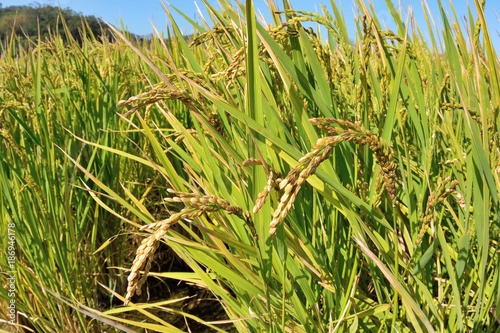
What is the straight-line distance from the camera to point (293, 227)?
0.82 metres

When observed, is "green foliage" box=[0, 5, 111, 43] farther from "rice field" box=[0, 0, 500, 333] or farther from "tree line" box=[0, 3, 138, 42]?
"rice field" box=[0, 0, 500, 333]

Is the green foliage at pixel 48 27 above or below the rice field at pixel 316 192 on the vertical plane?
above

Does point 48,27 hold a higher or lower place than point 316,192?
higher

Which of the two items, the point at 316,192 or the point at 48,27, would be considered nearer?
the point at 316,192

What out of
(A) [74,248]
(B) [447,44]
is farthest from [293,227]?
(A) [74,248]

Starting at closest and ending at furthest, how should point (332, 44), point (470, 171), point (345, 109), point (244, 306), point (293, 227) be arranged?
point (470, 171) → point (293, 227) → point (244, 306) → point (345, 109) → point (332, 44)

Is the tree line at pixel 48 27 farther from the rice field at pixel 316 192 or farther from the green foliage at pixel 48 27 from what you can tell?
the rice field at pixel 316 192

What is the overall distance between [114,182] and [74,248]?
0.37 meters

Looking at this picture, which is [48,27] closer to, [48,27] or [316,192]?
[48,27]

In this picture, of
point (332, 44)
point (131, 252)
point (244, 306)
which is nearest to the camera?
point (244, 306)

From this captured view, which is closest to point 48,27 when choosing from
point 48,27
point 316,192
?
point 48,27

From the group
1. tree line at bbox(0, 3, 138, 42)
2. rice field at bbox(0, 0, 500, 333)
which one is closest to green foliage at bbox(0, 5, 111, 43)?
tree line at bbox(0, 3, 138, 42)

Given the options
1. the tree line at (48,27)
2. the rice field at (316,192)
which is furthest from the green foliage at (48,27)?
the rice field at (316,192)

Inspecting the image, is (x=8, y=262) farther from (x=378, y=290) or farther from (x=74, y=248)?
(x=378, y=290)
